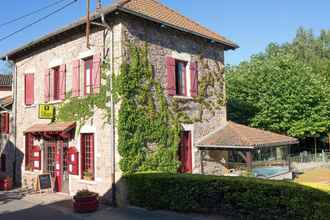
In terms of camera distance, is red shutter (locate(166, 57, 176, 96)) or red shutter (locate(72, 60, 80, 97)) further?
red shutter (locate(72, 60, 80, 97))

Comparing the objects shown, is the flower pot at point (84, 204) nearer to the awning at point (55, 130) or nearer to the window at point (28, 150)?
the awning at point (55, 130)

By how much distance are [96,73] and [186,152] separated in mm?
4763

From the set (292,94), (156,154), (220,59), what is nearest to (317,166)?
(292,94)

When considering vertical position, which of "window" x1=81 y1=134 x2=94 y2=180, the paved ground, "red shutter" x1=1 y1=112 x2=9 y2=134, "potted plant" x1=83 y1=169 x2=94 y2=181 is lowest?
the paved ground

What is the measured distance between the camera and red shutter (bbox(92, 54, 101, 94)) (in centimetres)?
1215

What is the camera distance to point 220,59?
1572cm

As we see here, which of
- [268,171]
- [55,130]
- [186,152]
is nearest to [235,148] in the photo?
[186,152]

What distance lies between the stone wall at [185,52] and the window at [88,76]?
2.01 m

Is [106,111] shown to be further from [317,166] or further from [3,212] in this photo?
[317,166]

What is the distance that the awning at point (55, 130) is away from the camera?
12.6m

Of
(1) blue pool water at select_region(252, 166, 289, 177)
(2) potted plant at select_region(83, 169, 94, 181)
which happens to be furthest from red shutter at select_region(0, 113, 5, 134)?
(1) blue pool water at select_region(252, 166, 289, 177)

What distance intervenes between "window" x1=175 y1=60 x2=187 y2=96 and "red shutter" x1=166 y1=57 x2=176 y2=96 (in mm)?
636

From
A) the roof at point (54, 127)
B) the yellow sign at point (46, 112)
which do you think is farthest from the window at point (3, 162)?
the yellow sign at point (46, 112)

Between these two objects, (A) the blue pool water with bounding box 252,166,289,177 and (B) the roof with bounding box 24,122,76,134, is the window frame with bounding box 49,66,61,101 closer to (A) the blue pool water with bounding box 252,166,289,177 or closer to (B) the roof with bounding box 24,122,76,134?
(B) the roof with bounding box 24,122,76,134
